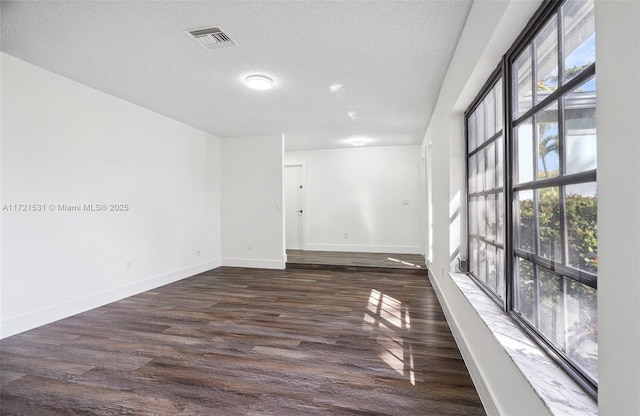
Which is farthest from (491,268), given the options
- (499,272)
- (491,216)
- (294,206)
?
(294,206)

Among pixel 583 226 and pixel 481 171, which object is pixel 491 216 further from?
pixel 583 226

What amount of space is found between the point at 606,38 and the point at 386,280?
4.20 m

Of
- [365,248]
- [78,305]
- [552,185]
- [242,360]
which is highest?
[552,185]

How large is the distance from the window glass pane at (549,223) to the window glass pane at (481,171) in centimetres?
92

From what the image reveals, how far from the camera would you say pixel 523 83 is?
1566mm

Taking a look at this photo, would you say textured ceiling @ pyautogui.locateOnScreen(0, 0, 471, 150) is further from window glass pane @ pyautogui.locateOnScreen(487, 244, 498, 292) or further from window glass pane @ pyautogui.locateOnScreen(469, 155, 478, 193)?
window glass pane @ pyautogui.locateOnScreen(487, 244, 498, 292)

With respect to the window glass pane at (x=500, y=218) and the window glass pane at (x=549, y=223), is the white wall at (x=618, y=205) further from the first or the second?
the window glass pane at (x=500, y=218)

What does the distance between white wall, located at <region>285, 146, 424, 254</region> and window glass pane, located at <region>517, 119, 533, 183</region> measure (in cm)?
481

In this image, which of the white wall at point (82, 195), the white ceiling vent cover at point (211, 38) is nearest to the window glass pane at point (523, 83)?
the white ceiling vent cover at point (211, 38)

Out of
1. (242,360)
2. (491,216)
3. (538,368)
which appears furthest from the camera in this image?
(242,360)

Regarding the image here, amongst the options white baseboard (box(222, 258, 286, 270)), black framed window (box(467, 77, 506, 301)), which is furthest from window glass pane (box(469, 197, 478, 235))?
white baseboard (box(222, 258, 286, 270))

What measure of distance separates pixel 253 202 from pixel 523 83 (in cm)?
469

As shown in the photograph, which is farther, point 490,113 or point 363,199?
point 363,199

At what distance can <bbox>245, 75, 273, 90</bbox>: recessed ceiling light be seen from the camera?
9.90 feet
